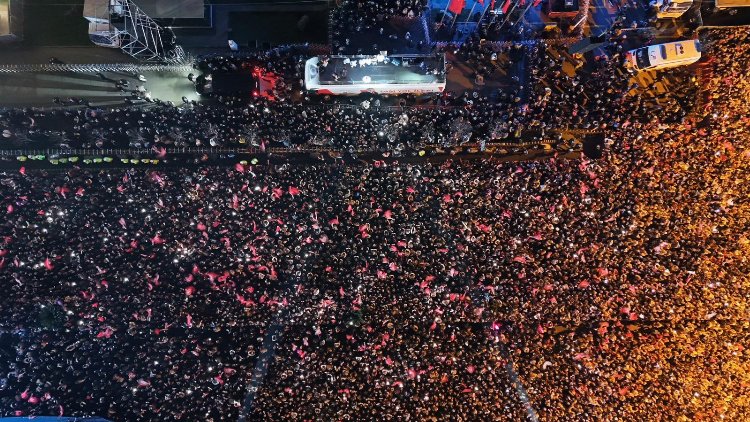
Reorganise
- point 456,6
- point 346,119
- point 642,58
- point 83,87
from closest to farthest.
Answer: point 642,58 < point 346,119 < point 456,6 < point 83,87

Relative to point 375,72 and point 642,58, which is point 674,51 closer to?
point 642,58

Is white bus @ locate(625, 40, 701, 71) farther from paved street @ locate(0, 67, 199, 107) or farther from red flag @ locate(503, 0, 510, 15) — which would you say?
paved street @ locate(0, 67, 199, 107)

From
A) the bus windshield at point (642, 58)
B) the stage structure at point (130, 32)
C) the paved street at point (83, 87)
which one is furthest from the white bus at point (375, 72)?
the bus windshield at point (642, 58)

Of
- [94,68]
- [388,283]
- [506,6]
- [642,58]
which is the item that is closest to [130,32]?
[94,68]

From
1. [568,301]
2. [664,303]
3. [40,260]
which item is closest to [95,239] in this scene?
[40,260]

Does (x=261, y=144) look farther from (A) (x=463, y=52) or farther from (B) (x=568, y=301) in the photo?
(B) (x=568, y=301)

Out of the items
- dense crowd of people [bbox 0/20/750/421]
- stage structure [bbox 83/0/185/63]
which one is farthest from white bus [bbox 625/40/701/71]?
stage structure [bbox 83/0/185/63]
